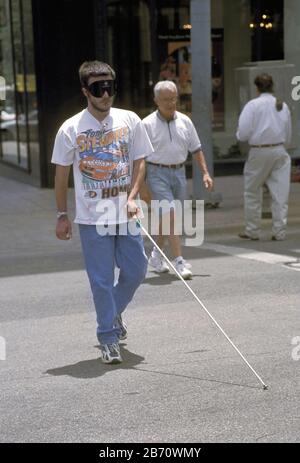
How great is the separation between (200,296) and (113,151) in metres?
2.34

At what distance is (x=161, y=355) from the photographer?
6.52 meters

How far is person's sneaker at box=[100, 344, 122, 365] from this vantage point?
20.7ft

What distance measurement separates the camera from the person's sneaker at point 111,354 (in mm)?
6320

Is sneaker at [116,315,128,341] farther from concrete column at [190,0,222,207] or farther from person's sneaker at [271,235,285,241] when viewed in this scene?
concrete column at [190,0,222,207]

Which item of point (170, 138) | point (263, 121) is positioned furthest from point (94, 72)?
point (263, 121)

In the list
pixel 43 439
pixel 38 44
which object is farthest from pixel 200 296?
pixel 38 44

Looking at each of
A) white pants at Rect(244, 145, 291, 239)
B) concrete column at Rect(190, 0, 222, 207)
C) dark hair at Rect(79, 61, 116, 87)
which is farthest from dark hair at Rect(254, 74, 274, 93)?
dark hair at Rect(79, 61, 116, 87)

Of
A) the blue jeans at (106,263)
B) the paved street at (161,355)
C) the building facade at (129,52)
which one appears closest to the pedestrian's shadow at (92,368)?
the paved street at (161,355)

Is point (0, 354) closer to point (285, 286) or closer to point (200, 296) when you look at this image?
point (200, 296)

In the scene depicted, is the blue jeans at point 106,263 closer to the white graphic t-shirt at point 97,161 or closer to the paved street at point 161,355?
the white graphic t-shirt at point 97,161

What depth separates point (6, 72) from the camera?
58.9 feet

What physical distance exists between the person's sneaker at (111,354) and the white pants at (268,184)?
16.4 ft

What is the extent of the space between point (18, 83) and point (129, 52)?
2142 millimetres

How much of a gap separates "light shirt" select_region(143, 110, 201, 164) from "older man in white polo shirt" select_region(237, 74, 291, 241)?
1895 mm
